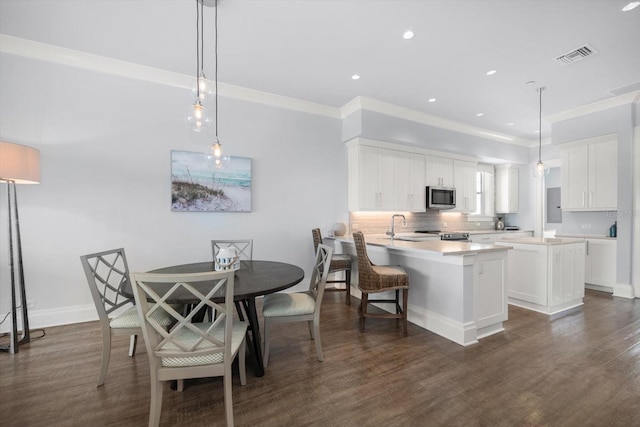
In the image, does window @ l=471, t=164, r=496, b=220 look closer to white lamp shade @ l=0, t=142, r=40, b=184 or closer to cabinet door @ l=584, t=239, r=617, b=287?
cabinet door @ l=584, t=239, r=617, b=287

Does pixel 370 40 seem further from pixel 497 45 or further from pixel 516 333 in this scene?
pixel 516 333

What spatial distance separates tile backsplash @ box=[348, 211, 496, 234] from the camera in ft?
16.6

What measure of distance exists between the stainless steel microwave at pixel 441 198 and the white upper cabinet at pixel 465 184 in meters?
0.25

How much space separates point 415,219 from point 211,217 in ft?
12.9

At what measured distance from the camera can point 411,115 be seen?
193 inches

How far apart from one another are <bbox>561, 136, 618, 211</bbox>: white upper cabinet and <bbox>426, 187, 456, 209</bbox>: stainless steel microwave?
1.89 metres

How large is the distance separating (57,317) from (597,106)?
8.16 metres

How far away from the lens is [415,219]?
18.7 ft

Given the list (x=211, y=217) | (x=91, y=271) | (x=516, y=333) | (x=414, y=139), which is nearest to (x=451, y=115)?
(x=414, y=139)

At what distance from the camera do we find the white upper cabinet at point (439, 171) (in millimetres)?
5438

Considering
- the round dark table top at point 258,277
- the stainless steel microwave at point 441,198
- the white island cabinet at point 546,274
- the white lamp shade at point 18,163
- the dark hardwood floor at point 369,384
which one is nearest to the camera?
the dark hardwood floor at point 369,384

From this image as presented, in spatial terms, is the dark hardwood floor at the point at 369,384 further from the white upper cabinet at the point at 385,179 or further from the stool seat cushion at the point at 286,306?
the white upper cabinet at the point at 385,179

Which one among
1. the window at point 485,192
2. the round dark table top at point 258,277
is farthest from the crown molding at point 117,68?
the window at point 485,192

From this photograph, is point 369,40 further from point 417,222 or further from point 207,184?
point 417,222
